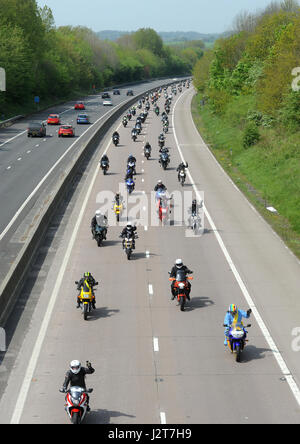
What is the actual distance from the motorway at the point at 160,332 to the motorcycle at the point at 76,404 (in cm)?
50

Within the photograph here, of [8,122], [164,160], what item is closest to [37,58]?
[8,122]

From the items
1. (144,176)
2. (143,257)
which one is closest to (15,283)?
(143,257)

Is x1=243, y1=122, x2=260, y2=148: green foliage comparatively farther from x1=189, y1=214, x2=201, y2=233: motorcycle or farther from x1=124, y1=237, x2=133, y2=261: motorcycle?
x1=124, y1=237, x2=133, y2=261: motorcycle

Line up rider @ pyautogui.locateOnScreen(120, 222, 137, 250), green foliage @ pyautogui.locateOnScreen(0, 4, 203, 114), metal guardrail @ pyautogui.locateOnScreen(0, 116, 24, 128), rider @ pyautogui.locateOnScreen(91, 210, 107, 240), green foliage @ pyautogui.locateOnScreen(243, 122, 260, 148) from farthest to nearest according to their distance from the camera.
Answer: green foliage @ pyautogui.locateOnScreen(0, 4, 203, 114)
metal guardrail @ pyautogui.locateOnScreen(0, 116, 24, 128)
green foliage @ pyautogui.locateOnScreen(243, 122, 260, 148)
rider @ pyautogui.locateOnScreen(91, 210, 107, 240)
rider @ pyautogui.locateOnScreen(120, 222, 137, 250)

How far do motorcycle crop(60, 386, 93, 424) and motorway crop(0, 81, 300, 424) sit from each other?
1.65 ft

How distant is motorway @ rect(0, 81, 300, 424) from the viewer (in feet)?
50.8

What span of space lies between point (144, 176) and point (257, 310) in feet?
91.4

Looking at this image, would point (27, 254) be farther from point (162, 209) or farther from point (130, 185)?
point (130, 185)

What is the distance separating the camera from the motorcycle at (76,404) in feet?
46.9

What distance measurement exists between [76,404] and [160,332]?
5860 mm

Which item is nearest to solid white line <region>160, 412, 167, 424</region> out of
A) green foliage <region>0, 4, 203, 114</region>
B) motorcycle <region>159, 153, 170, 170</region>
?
motorcycle <region>159, 153, 170, 170</region>

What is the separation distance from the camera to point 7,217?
35.2 meters

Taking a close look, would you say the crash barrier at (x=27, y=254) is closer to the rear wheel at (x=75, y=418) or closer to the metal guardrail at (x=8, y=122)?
the rear wheel at (x=75, y=418)

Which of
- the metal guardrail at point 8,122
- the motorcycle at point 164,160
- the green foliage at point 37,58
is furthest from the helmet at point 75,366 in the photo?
the green foliage at point 37,58
